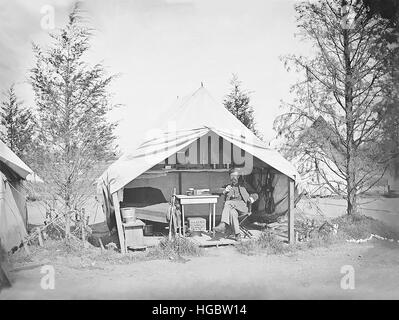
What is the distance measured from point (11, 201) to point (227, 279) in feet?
11.5

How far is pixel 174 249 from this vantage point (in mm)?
5344

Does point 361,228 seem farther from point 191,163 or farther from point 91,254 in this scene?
point 91,254

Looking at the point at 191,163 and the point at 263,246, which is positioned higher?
Result: the point at 191,163

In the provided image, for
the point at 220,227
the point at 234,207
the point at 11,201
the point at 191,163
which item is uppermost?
the point at 191,163

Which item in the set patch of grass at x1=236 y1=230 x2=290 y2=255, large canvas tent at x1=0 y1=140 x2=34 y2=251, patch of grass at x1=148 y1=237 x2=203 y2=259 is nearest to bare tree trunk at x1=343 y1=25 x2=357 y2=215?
patch of grass at x1=236 y1=230 x2=290 y2=255

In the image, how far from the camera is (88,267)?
15.7ft

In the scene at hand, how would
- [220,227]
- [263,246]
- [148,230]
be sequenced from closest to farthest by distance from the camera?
1. [263,246]
2. [220,227]
3. [148,230]

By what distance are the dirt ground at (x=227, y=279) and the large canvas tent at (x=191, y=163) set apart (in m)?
1.07

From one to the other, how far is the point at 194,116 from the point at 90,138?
2.24m

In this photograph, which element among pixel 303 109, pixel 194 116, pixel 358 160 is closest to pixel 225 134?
pixel 194 116

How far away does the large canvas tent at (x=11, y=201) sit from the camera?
5207mm

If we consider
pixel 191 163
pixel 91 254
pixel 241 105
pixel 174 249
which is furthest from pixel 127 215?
pixel 241 105
